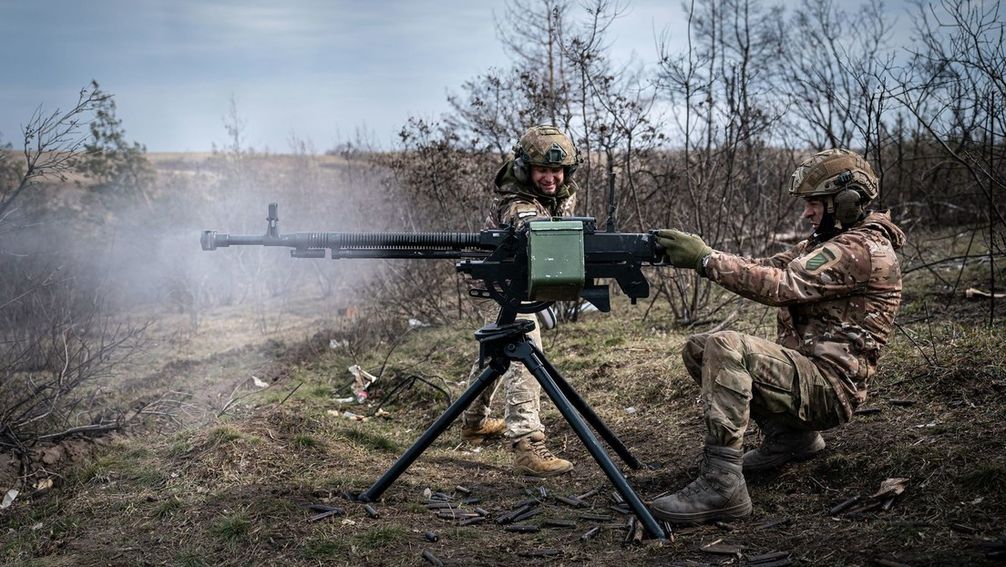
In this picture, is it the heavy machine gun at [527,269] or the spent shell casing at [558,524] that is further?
the spent shell casing at [558,524]

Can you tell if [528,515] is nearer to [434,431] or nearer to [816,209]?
[434,431]

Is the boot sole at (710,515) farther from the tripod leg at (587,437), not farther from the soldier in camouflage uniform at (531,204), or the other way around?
the soldier in camouflage uniform at (531,204)

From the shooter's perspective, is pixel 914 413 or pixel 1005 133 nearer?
pixel 914 413

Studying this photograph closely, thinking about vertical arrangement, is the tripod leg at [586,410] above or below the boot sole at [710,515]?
above

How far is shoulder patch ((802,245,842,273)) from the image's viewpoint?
168 inches

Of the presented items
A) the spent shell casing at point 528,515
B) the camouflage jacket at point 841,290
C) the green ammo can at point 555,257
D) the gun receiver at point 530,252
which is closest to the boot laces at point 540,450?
the spent shell casing at point 528,515

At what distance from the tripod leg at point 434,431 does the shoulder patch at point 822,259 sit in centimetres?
175

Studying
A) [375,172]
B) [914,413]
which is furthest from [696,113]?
[375,172]

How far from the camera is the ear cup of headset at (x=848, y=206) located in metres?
4.38

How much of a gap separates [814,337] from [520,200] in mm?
2161

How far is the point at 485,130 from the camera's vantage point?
10727mm

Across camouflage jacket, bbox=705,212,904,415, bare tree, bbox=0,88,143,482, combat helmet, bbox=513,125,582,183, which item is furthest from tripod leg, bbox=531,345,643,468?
bare tree, bbox=0,88,143,482

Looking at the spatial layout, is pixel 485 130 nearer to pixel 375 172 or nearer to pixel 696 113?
pixel 696 113

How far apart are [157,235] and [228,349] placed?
7.46m
